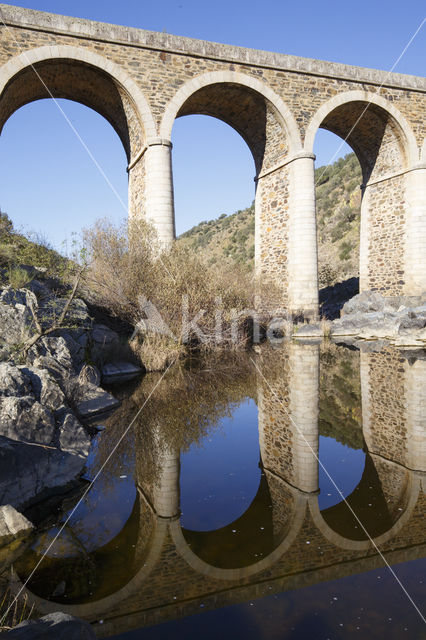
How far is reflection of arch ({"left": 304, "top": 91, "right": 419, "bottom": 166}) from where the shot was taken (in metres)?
12.7

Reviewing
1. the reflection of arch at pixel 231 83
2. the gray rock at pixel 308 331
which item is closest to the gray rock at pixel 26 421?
the gray rock at pixel 308 331

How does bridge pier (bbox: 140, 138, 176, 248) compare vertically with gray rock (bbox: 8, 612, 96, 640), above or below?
above

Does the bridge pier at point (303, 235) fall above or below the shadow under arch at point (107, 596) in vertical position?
above

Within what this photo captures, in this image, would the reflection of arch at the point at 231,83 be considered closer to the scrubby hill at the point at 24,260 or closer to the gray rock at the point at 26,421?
the scrubby hill at the point at 24,260

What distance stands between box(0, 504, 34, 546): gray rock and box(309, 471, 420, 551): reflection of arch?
1738 mm

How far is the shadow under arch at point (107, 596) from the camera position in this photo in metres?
2.04

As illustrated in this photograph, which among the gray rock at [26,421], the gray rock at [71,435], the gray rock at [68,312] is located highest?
the gray rock at [68,312]

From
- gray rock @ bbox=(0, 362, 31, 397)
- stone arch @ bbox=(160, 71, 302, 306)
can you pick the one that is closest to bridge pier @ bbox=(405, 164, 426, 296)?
stone arch @ bbox=(160, 71, 302, 306)

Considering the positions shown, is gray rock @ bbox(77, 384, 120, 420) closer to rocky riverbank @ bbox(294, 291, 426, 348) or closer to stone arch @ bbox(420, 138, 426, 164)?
rocky riverbank @ bbox(294, 291, 426, 348)

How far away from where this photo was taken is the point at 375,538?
8.18 feet

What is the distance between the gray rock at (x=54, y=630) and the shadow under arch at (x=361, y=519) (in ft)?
4.68

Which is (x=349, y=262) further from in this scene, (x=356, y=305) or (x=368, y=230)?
(x=356, y=305)

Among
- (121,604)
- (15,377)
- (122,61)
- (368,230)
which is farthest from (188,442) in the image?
(368,230)

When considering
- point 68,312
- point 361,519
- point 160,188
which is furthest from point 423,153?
point 361,519
